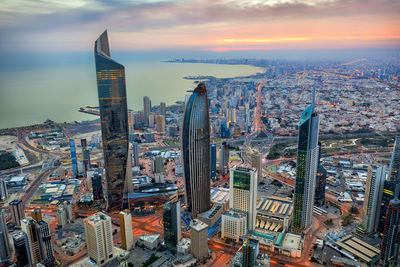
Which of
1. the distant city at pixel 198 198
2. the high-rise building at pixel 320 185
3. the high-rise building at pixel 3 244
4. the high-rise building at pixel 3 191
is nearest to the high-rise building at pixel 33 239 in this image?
the distant city at pixel 198 198

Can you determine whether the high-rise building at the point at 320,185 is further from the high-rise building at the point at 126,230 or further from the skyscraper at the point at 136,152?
the skyscraper at the point at 136,152

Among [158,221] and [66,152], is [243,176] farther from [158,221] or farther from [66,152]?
[66,152]

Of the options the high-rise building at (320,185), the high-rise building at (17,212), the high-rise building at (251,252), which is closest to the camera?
the high-rise building at (251,252)

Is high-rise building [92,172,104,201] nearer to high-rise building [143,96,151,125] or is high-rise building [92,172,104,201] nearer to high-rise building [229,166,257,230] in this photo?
high-rise building [229,166,257,230]

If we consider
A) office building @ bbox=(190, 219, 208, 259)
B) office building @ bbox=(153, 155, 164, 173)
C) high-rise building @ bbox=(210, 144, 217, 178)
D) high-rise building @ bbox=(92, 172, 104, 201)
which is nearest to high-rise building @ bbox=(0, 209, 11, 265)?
high-rise building @ bbox=(92, 172, 104, 201)

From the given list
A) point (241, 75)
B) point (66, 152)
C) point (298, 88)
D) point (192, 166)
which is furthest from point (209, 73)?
point (192, 166)

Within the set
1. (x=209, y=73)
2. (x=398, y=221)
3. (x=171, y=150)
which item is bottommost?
(x=171, y=150)
